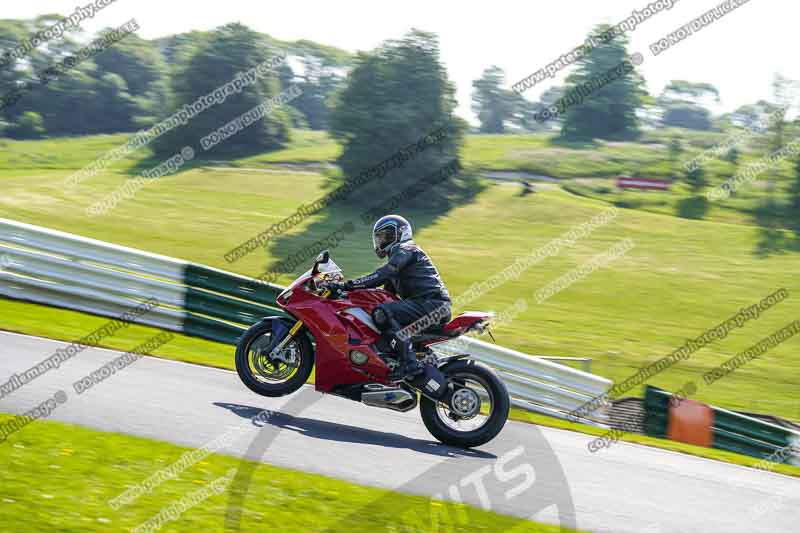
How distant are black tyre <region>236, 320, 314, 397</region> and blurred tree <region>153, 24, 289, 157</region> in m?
54.5

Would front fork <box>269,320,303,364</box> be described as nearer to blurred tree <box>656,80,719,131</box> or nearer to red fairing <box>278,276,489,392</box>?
red fairing <box>278,276,489,392</box>

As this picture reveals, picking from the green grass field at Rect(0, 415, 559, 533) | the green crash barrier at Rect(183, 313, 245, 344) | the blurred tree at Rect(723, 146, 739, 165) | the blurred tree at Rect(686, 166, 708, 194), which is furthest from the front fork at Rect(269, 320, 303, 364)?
the blurred tree at Rect(723, 146, 739, 165)

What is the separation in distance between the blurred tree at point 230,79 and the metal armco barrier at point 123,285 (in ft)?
167

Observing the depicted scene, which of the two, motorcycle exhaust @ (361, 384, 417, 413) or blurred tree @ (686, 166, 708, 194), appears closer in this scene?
motorcycle exhaust @ (361, 384, 417, 413)

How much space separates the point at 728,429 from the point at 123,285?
27.4ft

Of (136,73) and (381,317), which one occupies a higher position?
(136,73)

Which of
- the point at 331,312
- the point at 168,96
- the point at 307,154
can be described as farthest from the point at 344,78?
the point at 331,312

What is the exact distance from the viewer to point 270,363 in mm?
8500

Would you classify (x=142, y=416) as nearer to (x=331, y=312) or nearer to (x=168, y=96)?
(x=331, y=312)

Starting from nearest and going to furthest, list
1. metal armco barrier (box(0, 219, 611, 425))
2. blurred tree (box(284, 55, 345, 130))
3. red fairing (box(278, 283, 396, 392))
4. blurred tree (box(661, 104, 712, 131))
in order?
red fairing (box(278, 283, 396, 392)) → metal armco barrier (box(0, 219, 611, 425)) → blurred tree (box(284, 55, 345, 130)) → blurred tree (box(661, 104, 712, 131))

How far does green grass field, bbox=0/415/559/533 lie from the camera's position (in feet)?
16.9

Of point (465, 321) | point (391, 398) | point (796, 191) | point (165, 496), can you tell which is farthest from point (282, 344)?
point (796, 191)

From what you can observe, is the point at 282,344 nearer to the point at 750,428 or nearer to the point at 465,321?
→ the point at 465,321

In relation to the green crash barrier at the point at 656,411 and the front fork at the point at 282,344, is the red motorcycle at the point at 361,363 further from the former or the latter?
the green crash barrier at the point at 656,411
